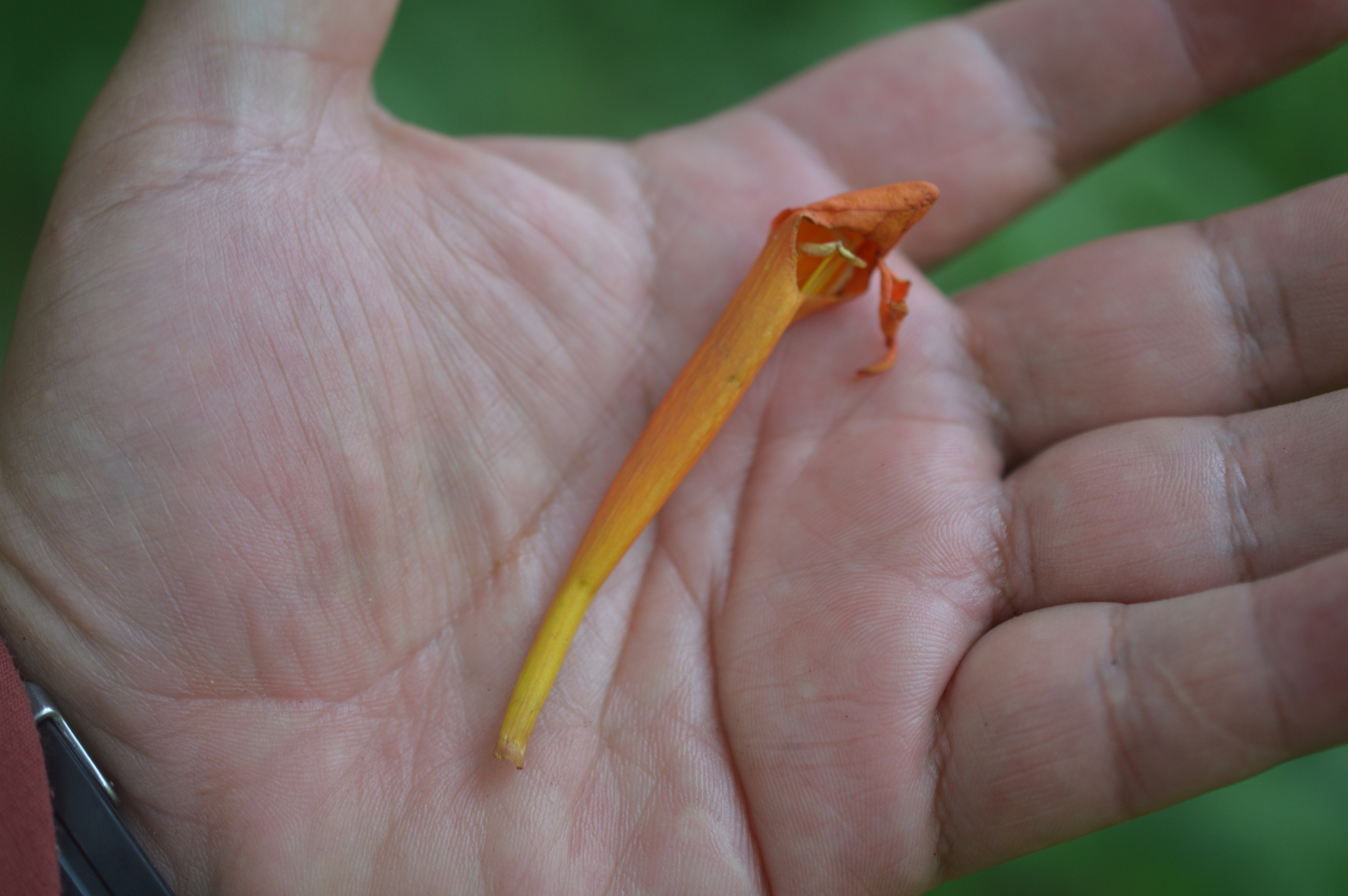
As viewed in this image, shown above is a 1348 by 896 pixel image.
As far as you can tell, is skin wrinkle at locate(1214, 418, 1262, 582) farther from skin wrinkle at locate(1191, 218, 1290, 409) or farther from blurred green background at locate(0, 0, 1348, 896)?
blurred green background at locate(0, 0, 1348, 896)

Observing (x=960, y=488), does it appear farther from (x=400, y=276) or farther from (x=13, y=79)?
(x=13, y=79)

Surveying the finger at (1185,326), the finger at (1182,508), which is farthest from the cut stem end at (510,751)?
the finger at (1185,326)

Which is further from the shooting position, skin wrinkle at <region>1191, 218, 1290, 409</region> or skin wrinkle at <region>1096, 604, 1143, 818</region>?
skin wrinkle at <region>1191, 218, 1290, 409</region>

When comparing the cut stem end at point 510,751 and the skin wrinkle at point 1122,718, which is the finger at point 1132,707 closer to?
the skin wrinkle at point 1122,718

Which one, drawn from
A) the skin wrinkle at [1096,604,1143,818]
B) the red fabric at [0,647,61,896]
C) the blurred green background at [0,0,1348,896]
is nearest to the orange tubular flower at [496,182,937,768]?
the skin wrinkle at [1096,604,1143,818]

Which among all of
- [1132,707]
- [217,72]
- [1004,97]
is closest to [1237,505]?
[1132,707]
